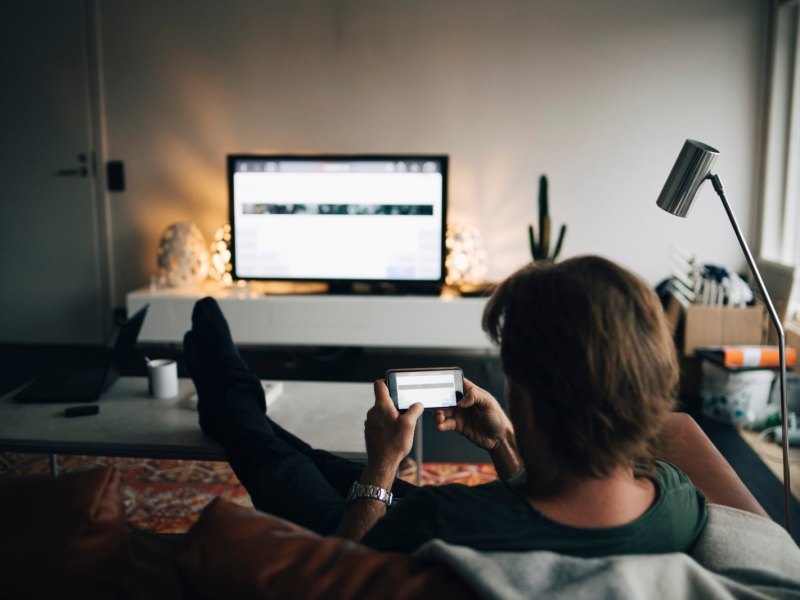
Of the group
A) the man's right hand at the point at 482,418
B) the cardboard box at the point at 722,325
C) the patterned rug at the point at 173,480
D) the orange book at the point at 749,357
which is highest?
the man's right hand at the point at 482,418

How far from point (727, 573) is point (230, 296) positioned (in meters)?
3.27

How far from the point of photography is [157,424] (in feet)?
5.87

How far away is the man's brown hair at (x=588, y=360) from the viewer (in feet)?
2.70

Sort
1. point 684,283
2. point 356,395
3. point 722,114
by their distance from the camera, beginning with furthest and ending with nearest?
point 722,114, point 684,283, point 356,395

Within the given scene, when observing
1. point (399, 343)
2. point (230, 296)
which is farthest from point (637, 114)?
point (230, 296)

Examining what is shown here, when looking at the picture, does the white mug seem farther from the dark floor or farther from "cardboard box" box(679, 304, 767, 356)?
"cardboard box" box(679, 304, 767, 356)

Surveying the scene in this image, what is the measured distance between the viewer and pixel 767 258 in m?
3.91

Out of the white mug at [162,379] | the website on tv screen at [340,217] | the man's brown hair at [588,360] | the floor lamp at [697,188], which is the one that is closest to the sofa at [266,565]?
the man's brown hair at [588,360]

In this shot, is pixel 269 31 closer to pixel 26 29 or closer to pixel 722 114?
pixel 26 29

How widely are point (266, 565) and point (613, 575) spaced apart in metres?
0.34

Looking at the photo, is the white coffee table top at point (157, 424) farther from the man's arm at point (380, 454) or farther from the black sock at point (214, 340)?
the man's arm at point (380, 454)

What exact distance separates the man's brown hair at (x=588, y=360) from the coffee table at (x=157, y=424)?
85 cm

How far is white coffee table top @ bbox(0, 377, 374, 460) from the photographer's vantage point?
1656 millimetres

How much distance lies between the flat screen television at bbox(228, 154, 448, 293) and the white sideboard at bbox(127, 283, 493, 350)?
17cm
